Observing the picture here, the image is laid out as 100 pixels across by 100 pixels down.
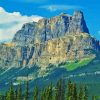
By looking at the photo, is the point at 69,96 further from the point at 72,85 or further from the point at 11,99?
the point at 11,99

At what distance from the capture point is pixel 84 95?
195 metres

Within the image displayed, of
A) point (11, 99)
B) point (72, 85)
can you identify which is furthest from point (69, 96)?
point (11, 99)

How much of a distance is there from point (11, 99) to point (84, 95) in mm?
34360

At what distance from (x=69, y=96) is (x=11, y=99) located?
2826 cm

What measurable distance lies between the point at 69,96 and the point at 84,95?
12.4 meters

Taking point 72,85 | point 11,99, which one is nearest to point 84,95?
point 72,85

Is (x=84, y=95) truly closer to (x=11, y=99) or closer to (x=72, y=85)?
(x=72, y=85)

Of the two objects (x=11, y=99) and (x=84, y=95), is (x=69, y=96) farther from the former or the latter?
(x=11, y=99)

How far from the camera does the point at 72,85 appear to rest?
187750mm

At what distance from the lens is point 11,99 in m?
194

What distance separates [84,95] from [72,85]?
11.1 meters

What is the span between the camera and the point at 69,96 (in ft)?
609
